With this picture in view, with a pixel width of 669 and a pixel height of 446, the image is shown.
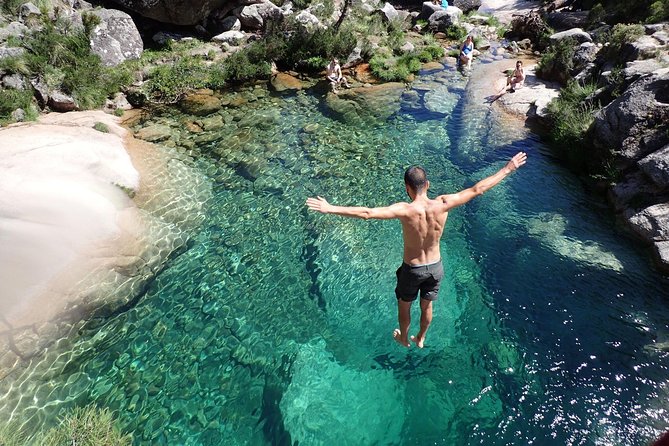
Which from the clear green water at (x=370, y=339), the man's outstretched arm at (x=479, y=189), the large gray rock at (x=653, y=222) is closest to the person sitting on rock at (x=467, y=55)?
the clear green water at (x=370, y=339)

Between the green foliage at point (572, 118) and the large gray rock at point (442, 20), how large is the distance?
13.7 metres

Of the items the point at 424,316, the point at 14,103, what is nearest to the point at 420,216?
the point at 424,316

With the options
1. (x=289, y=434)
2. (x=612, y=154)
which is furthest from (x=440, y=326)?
(x=612, y=154)

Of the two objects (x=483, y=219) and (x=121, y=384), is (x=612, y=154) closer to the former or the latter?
(x=483, y=219)

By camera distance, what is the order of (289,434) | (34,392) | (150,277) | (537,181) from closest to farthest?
(289,434)
(34,392)
(150,277)
(537,181)

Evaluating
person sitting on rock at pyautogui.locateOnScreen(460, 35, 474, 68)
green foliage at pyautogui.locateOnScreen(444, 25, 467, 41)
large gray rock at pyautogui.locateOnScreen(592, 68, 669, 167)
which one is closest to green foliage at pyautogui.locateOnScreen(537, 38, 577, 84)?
person sitting on rock at pyautogui.locateOnScreen(460, 35, 474, 68)

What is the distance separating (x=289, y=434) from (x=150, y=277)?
4718 mm

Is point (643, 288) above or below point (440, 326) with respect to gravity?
above

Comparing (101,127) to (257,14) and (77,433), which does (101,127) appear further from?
(257,14)

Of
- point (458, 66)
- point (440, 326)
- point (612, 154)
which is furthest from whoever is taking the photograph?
point (458, 66)

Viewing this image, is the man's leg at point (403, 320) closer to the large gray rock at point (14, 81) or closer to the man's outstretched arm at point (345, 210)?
the man's outstretched arm at point (345, 210)

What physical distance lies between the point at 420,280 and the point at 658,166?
25.5 ft

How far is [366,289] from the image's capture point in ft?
25.8

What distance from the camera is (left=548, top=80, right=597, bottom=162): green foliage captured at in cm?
1191
